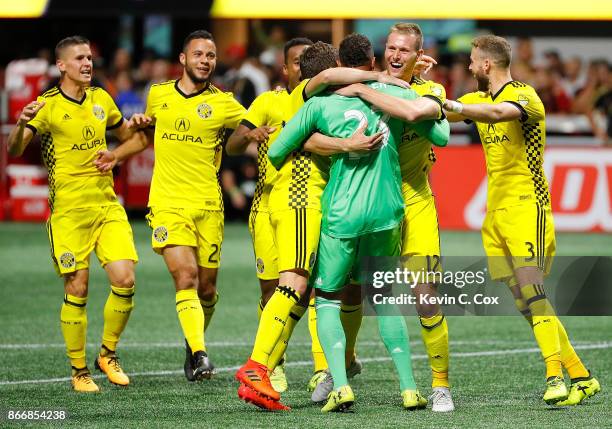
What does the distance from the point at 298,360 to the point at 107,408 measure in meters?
2.36

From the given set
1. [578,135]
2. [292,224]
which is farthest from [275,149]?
[578,135]

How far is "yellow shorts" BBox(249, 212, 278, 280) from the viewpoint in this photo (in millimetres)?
8938

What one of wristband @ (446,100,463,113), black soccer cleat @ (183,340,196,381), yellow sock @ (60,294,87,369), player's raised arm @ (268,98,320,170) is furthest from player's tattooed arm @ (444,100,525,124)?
yellow sock @ (60,294,87,369)

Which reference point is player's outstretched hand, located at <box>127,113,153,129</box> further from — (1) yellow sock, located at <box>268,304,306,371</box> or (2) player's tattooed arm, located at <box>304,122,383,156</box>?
(1) yellow sock, located at <box>268,304,306,371</box>

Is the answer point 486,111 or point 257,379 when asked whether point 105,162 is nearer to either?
point 257,379

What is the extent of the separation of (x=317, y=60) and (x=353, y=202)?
1088 millimetres

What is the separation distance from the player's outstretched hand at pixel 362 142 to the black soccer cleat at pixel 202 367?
1929 mm

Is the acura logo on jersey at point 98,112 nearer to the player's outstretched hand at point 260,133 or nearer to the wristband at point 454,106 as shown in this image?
the player's outstretched hand at point 260,133

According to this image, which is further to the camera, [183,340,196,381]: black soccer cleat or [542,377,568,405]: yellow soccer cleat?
[183,340,196,381]: black soccer cleat

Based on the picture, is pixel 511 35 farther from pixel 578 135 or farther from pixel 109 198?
pixel 109 198

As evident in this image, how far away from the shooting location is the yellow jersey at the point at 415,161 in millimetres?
8000

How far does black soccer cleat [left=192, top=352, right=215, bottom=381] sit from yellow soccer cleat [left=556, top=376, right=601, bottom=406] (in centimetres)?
225

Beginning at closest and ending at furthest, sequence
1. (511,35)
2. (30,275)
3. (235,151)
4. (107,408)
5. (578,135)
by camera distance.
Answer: (107,408) → (235,151) → (30,275) → (578,135) → (511,35)

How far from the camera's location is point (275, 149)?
25.6 feet
